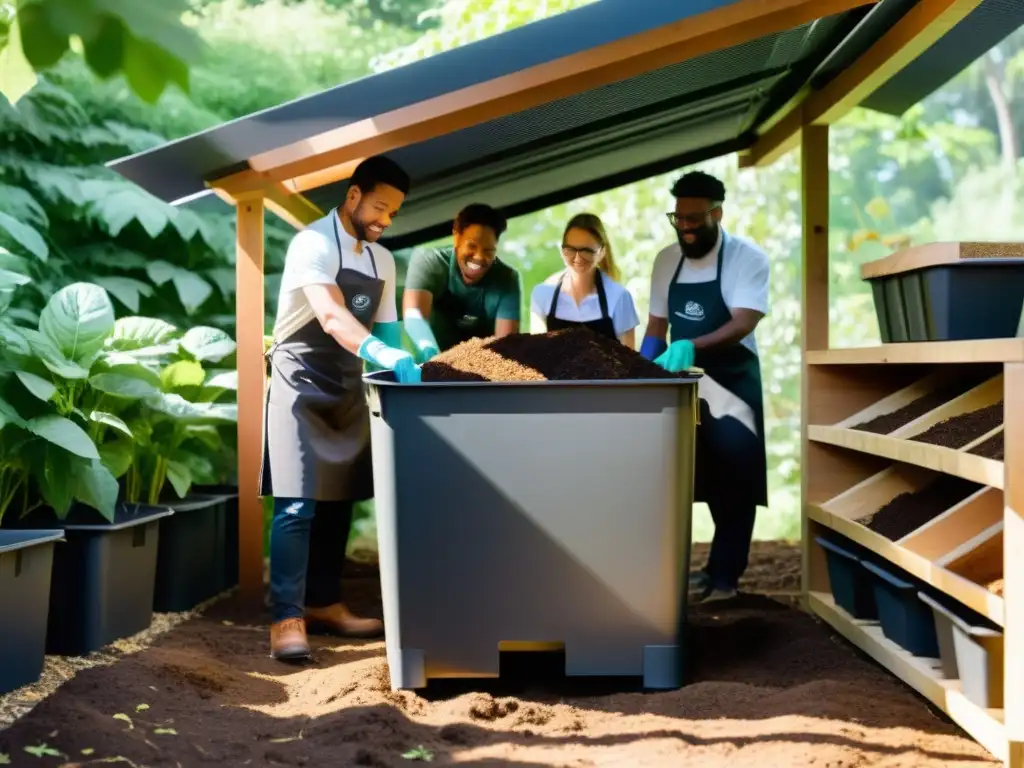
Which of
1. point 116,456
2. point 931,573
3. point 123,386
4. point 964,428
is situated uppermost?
point 123,386

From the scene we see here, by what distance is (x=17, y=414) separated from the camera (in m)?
3.34

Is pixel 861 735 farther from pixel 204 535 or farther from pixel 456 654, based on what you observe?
pixel 204 535

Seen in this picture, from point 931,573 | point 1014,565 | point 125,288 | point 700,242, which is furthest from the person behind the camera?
point 125,288

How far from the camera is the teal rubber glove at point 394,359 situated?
3.09 meters

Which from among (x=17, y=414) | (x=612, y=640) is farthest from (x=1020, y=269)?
(x=17, y=414)

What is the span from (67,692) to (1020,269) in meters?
2.68

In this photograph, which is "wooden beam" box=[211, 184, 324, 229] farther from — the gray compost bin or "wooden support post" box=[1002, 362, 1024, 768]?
"wooden support post" box=[1002, 362, 1024, 768]

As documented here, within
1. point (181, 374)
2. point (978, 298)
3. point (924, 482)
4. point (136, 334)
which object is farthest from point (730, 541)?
point (136, 334)

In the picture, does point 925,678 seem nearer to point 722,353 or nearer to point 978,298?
point 978,298

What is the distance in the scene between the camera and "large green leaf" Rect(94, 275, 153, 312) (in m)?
5.20

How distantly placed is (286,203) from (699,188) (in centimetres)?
172

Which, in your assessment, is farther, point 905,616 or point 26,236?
point 26,236

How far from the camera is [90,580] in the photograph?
3504 mm

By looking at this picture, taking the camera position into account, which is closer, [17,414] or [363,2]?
[17,414]
